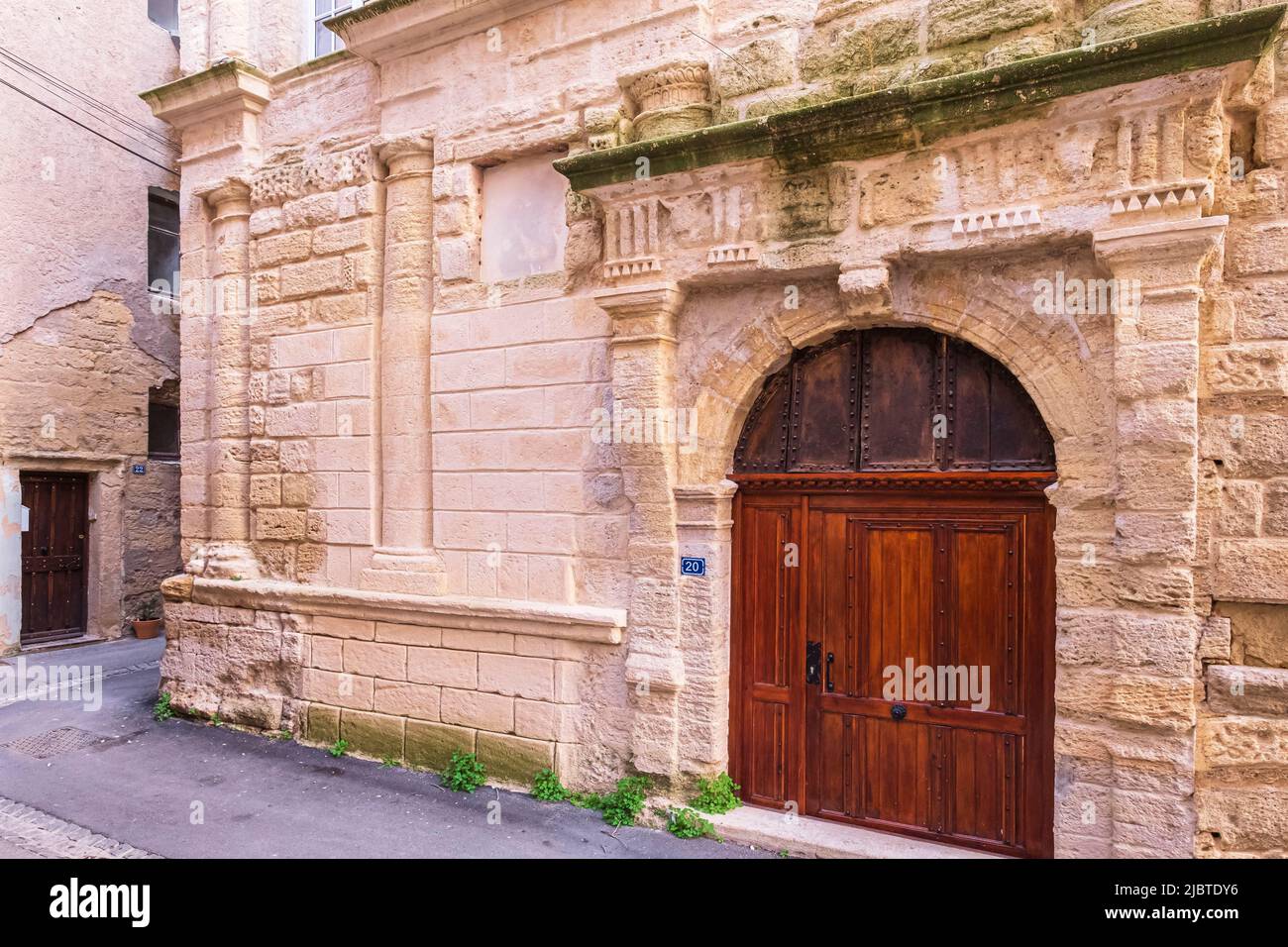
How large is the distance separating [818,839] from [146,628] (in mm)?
8326

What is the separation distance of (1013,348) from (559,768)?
328 cm

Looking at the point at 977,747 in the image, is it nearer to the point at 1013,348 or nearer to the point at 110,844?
the point at 1013,348

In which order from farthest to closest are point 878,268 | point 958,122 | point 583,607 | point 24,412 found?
point 24,412, point 583,607, point 878,268, point 958,122

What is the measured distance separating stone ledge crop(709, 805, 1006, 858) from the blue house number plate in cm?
127

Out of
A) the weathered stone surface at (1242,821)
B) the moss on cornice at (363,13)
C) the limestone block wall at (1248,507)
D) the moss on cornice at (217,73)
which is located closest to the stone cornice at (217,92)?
the moss on cornice at (217,73)

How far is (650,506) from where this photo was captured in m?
4.38

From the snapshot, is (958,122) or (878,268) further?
(878,268)

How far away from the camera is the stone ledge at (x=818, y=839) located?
150 inches

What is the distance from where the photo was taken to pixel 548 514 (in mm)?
4750

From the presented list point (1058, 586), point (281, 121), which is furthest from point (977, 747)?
point (281, 121)

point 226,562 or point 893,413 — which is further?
point 226,562

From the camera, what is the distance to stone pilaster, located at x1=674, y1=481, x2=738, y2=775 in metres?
4.26

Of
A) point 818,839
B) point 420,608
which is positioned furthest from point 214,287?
point 818,839

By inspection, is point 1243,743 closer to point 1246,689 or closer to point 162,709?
point 1246,689
